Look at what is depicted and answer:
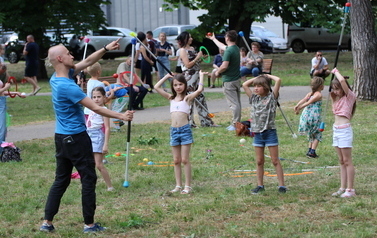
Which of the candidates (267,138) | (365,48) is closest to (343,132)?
(267,138)

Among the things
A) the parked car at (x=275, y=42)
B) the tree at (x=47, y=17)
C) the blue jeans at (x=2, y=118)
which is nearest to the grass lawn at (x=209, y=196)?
the blue jeans at (x=2, y=118)

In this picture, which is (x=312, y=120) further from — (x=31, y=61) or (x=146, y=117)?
(x=31, y=61)

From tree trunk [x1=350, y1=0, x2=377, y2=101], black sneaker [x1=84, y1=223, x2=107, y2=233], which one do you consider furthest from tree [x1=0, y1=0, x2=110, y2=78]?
black sneaker [x1=84, y1=223, x2=107, y2=233]

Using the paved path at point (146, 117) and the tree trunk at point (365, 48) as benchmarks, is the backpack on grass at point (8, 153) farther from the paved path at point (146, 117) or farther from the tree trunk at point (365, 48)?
the tree trunk at point (365, 48)

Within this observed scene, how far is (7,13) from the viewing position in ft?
83.9

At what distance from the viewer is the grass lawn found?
5.96m

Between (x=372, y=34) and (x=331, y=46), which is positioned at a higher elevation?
(x=372, y=34)

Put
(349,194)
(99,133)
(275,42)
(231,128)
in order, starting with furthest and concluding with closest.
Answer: (275,42) < (231,128) < (99,133) < (349,194)

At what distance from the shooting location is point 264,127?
7289 millimetres

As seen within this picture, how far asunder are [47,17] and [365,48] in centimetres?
1484

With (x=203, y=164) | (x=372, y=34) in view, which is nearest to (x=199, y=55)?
(x=203, y=164)

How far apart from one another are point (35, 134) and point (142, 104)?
4.20m

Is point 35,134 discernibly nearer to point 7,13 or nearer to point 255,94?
point 255,94

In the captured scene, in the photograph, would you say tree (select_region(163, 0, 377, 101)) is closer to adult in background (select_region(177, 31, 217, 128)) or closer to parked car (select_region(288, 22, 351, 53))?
parked car (select_region(288, 22, 351, 53))
